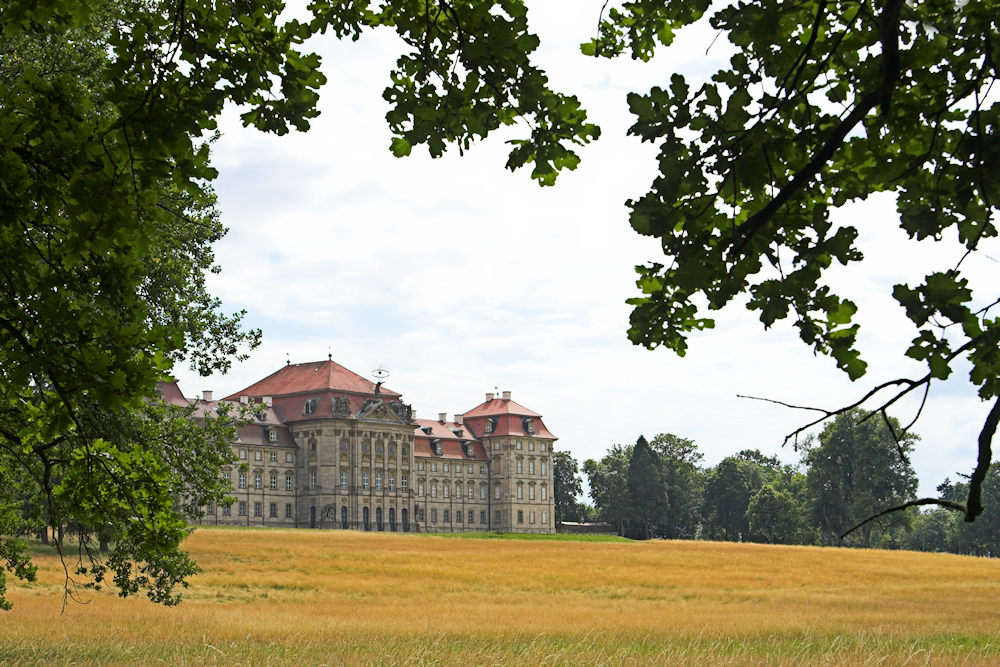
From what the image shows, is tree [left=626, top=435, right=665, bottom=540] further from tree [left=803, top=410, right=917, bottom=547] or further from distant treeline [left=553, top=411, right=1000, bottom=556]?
tree [left=803, top=410, right=917, bottom=547]

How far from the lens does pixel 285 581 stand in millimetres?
39531

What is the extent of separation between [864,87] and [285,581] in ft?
122

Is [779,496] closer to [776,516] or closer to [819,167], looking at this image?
[776,516]

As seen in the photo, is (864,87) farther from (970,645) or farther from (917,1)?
(970,645)

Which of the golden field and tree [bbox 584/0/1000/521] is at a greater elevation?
tree [bbox 584/0/1000/521]

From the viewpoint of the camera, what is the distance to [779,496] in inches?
4451

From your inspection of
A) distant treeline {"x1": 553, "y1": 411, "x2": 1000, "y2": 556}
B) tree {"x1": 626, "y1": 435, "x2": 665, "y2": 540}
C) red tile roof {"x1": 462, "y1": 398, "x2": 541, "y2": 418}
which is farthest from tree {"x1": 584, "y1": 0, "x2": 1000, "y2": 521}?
red tile roof {"x1": 462, "y1": 398, "x2": 541, "y2": 418}

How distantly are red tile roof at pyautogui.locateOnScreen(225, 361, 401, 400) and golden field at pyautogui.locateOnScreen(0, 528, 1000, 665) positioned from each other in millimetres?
58613

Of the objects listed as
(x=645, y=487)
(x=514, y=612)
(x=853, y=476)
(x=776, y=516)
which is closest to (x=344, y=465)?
(x=645, y=487)

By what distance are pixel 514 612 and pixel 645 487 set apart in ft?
322

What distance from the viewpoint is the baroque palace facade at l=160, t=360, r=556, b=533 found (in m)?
117

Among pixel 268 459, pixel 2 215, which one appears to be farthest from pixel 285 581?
pixel 268 459

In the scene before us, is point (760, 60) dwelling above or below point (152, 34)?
below

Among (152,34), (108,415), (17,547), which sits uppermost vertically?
(152,34)
